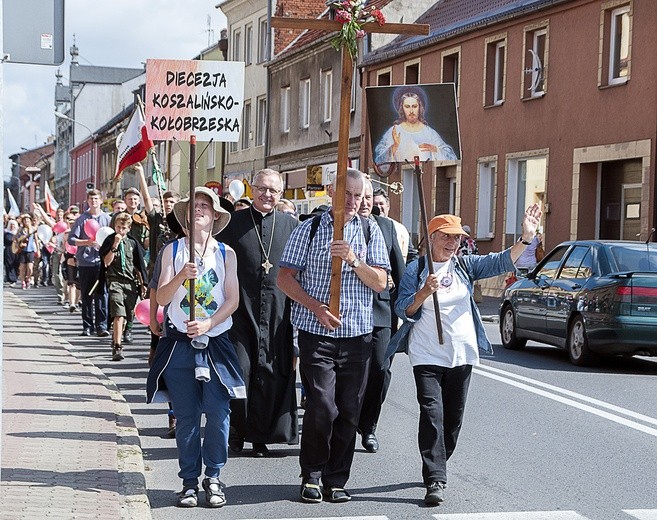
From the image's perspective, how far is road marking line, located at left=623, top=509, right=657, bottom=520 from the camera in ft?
22.9

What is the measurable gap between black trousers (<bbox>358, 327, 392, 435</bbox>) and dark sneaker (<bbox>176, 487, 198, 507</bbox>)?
1.74 m

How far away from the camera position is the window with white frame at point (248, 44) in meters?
51.2

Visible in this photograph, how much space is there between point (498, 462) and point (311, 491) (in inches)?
74.2

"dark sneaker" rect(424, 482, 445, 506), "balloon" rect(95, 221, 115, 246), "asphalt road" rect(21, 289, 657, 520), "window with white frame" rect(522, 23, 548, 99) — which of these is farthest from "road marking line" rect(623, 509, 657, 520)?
"window with white frame" rect(522, 23, 548, 99)

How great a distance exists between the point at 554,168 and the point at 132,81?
7232 cm

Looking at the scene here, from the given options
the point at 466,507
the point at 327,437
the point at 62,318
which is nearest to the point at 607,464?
the point at 466,507

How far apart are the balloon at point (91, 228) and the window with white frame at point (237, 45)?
113 ft

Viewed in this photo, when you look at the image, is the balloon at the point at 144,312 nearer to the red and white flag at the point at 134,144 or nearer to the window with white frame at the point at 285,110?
the red and white flag at the point at 134,144

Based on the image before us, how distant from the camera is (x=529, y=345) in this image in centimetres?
1859

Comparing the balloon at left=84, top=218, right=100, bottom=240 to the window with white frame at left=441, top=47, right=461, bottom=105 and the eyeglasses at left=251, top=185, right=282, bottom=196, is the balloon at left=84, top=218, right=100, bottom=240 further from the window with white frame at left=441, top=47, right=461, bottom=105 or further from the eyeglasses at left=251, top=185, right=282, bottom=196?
the window with white frame at left=441, top=47, right=461, bottom=105

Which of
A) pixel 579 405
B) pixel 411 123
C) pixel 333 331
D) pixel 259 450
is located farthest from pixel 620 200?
pixel 333 331

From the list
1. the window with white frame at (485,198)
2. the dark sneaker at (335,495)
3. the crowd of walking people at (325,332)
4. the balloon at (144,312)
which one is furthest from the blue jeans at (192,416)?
the window with white frame at (485,198)

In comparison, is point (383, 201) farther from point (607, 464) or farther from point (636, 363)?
point (636, 363)

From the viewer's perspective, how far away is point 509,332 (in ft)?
57.5
